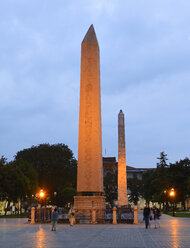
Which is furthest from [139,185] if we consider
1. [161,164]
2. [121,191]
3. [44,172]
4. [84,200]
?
[84,200]

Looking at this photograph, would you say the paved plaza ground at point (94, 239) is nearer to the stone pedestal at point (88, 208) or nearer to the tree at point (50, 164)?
the stone pedestal at point (88, 208)

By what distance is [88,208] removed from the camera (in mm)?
29312

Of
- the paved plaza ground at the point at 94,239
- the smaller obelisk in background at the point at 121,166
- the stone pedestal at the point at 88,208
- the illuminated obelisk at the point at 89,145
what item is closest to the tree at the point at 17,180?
the smaller obelisk in background at the point at 121,166

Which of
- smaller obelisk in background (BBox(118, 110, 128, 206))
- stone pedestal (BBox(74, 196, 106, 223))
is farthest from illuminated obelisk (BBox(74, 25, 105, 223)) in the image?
smaller obelisk in background (BBox(118, 110, 128, 206))

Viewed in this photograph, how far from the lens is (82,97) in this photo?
2973 cm

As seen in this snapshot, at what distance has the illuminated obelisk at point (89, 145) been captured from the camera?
94.2 feet

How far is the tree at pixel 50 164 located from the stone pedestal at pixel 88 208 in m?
37.2

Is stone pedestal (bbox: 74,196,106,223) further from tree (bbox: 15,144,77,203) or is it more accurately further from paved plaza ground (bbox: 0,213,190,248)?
tree (bbox: 15,144,77,203)

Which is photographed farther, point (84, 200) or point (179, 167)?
point (179, 167)

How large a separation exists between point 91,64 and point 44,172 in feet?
133

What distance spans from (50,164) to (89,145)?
39.0 m

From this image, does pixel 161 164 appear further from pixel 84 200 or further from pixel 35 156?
pixel 84 200

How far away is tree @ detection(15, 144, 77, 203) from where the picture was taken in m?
66.7

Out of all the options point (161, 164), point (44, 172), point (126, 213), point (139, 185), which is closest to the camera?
point (126, 213)
